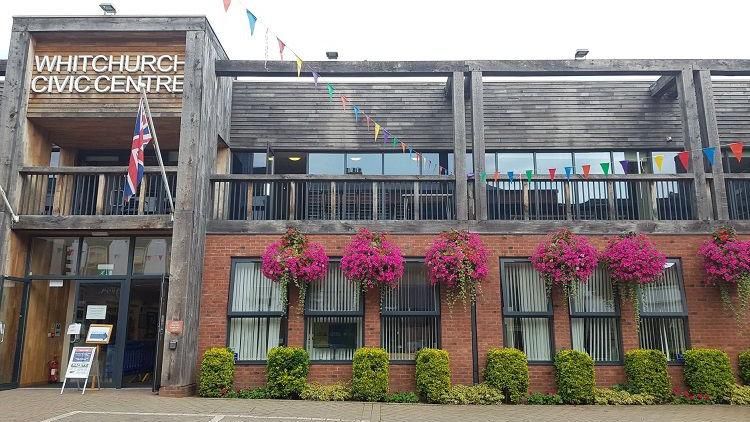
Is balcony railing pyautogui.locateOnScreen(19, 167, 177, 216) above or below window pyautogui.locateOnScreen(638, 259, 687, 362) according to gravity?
above

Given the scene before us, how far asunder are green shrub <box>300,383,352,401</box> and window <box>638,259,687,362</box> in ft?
17.6

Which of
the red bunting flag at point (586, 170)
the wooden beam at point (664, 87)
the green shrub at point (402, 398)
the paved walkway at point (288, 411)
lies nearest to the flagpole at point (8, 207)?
the paved walkway at point (288, 411)

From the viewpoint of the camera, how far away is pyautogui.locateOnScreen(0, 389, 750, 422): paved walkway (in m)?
7.99

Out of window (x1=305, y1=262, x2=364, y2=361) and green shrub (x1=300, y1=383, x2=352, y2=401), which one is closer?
green shrub (x1=300, y1=383, x2=352, y2=401)

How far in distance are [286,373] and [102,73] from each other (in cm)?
686

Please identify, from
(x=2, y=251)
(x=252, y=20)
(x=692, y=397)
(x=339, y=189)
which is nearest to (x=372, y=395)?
(x=339, y=189)

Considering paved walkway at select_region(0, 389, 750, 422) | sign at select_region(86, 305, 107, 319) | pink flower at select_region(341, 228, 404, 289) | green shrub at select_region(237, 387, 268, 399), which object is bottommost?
paved walkway at select_region(0, 389, 750, 422)

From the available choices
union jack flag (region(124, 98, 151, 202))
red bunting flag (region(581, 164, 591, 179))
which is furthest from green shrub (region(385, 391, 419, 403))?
union jack flag (region(124, 98, 151, 202))

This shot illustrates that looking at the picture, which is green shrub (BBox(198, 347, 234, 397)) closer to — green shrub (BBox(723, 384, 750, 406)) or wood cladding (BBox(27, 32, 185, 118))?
wood cladding (BBox(27, 32, 185, 118))

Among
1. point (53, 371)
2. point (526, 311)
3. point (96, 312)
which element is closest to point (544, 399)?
point (526, 311)

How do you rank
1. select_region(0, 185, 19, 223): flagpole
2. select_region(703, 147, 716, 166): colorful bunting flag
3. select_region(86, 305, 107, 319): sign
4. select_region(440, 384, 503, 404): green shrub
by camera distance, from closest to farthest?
select_region(440, 384, 503, 404): green shrub
select_region(0, 185, 19, 223): flagpole
select_region(703, 147, 716, 166): colorful bunting flag
select_region(86, 305, 107, 319): sign

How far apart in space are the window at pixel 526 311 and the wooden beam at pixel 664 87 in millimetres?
5366

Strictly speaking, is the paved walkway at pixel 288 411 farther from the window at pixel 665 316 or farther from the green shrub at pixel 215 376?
the window at pixel 665 316

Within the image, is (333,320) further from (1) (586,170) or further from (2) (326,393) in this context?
(1) (586,170)
